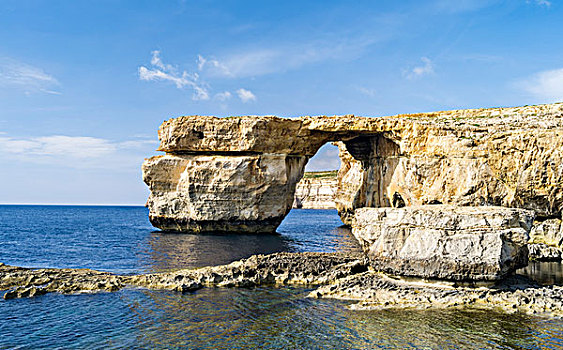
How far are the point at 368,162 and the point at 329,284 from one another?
2387cm

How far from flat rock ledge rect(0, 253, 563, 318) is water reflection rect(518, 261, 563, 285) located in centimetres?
132

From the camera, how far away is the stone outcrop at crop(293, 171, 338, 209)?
115m

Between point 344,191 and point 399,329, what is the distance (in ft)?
117

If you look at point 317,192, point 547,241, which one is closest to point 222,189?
point 547,241

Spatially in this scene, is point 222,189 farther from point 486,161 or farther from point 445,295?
point 445,295

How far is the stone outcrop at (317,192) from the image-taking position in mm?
114544

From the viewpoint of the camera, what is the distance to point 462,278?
1585cm

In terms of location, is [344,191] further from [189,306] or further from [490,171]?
[189,306]

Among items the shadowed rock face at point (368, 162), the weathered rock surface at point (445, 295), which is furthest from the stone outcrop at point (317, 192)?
the weathered rock surface at point (445, 295)

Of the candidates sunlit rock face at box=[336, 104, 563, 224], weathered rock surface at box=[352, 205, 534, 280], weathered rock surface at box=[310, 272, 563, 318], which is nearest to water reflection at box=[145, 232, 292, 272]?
weathered rock surface at box=[310, 272, 563, 318]

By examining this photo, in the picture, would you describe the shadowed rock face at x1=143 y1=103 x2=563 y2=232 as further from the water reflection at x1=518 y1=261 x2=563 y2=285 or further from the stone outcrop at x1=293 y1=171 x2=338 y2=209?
the stone outcrop at x1=293 y1=171 x2=338 y2=209

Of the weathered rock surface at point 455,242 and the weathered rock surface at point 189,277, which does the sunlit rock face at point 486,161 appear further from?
the weathered rock surface at point 189,277

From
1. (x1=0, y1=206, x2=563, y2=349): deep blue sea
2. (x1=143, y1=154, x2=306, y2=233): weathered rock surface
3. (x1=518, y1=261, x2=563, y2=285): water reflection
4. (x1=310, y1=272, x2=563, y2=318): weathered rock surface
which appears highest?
(x1=143, y1=154, x2=306, y2=233): weathered rock surface

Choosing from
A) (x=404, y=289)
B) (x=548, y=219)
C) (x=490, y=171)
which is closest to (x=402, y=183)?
(x=490, y=171)
